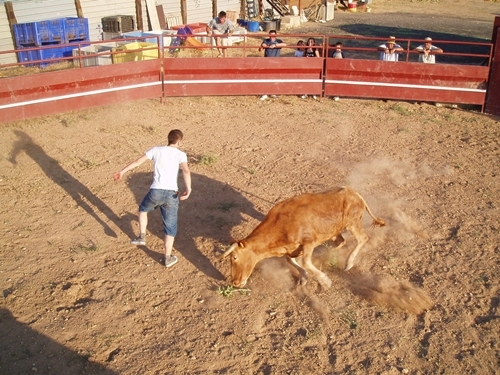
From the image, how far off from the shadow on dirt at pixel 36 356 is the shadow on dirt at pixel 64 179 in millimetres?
2172

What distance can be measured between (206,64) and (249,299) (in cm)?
833

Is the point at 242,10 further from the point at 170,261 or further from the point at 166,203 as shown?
the point at 170,261

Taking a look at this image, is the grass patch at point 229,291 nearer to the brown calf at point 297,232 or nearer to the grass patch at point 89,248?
the brown calf at point 297,232

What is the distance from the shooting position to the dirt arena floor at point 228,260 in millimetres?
5332

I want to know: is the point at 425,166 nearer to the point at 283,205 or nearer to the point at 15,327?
the point at 283,205

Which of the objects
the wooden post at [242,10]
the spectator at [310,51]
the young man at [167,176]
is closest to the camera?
the young man at [167,176]

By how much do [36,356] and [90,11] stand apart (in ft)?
58.8

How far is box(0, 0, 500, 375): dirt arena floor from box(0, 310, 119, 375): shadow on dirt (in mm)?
17

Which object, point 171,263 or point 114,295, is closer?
point 114,295

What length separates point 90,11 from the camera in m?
20.6

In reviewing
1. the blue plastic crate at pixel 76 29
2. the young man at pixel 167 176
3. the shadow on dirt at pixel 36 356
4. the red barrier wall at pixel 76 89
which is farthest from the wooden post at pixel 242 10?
the shadow on dirt at pixel 36 356

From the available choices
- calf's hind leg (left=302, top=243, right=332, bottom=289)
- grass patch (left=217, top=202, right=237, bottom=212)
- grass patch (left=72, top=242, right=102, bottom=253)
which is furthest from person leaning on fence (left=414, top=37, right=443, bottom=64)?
grass patch (left=72, top=242, right=102, bottom=253)

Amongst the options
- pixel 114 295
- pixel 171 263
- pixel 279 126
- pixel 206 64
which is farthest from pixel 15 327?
pixel 206 64

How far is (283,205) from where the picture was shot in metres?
6.30
